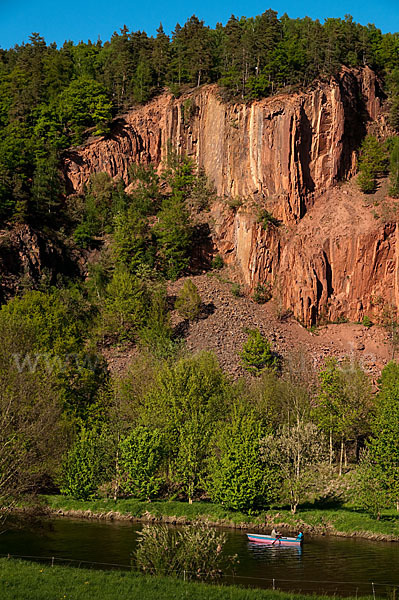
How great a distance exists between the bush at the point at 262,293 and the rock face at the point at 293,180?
2.97 ft

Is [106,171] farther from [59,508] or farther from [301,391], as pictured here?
[59,508]

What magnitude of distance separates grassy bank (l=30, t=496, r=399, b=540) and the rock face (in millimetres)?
40035

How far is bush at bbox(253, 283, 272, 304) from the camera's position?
84938mm

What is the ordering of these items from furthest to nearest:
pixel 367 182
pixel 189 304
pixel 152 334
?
1. pixel 367 182
2. pixel 189 304
3. pixel 152 334

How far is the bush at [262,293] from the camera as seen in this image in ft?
279

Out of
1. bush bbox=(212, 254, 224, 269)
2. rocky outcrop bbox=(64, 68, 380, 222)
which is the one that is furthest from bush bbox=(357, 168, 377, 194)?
bush bbox=(212, 254, 224, 269)

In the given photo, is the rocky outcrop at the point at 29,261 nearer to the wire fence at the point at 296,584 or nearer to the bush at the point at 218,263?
the bush at the point at 218,263

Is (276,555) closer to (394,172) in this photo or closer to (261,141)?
(394,172)

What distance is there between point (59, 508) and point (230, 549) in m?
16.7

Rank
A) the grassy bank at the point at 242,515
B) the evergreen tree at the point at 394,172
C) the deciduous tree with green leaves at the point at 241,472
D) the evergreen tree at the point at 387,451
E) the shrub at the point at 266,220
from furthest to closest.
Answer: the shrub at the point at 266,220 → the evergreen tree at the point at 394,172 → the deciduous tree with green leaves at the point at 241,472 → the evergreen tree at the point at 387,451 → the grassy bank at the point at 242,515

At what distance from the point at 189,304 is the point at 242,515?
37.7m

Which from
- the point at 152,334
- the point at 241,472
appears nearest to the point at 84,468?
the point at 241,472

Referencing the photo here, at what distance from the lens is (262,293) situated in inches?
3374

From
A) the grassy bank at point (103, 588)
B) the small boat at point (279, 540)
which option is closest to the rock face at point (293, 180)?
the small boat at point (279, 540)
